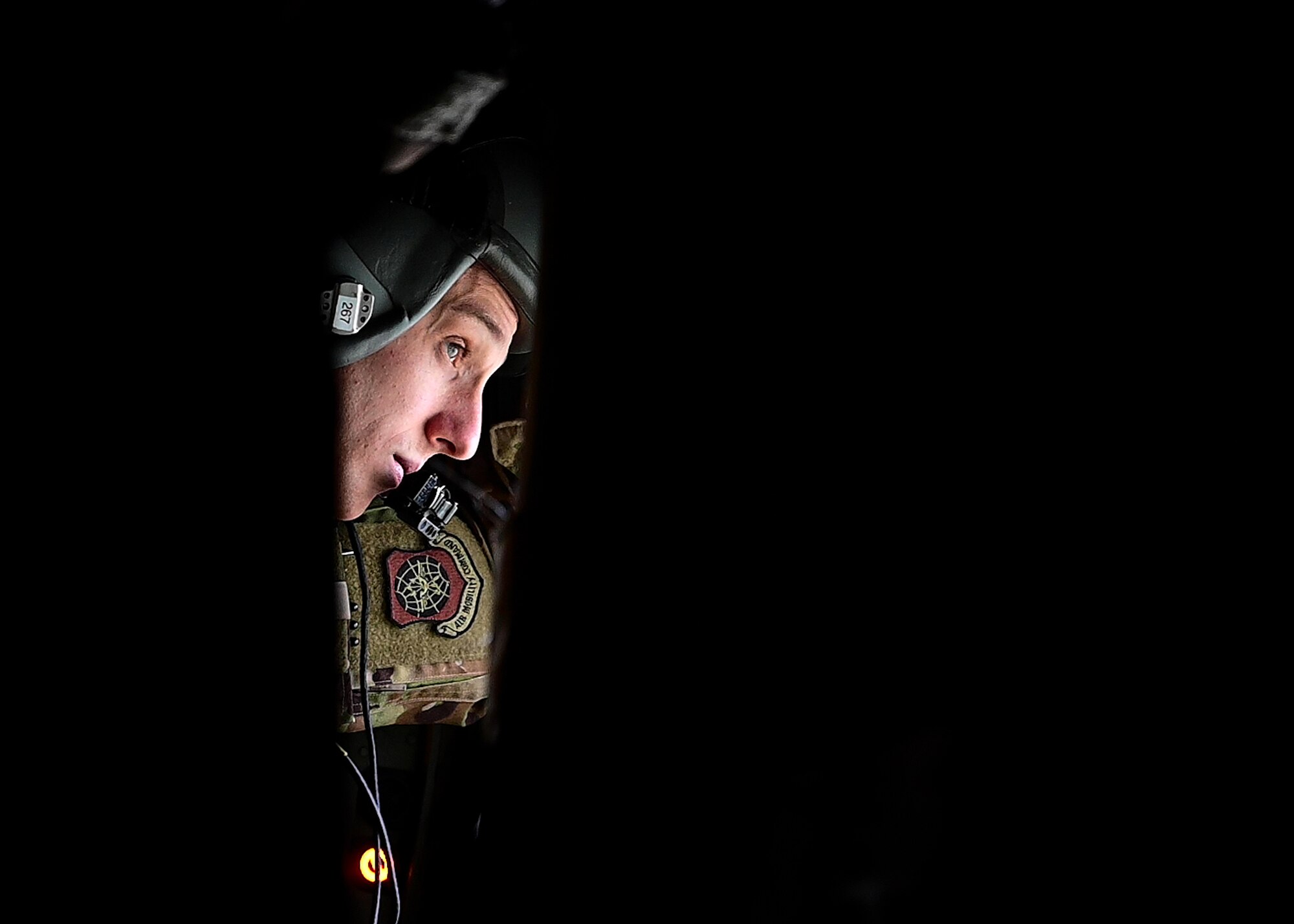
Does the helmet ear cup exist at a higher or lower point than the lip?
higher

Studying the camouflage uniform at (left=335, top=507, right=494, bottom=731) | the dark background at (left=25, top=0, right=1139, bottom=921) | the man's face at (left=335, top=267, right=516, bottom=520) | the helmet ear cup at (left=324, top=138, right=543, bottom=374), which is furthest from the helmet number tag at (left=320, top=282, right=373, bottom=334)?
the dark background at (left=25, top=0, right=1139, bottom=921)

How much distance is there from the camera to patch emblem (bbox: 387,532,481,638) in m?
1.95

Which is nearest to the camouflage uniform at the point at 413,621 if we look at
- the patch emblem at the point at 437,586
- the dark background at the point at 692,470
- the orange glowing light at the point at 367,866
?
the patch emblem at the point at 437,586

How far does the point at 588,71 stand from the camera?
0.44m

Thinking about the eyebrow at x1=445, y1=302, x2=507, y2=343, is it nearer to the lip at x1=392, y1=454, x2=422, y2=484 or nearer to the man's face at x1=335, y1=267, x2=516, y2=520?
the man's face at x1=335, y1=267, x2=516, y2=520

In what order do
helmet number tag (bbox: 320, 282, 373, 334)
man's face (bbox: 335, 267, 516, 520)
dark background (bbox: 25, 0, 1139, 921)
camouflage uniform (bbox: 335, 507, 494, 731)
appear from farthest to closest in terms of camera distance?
camouflage uniform (bbox: 335, 507, 494, 731), man's face (bbox: 335, 267, 516, 520), helmet number tag (bbox: 320, 282, 373, 334), dark background (bbox: 25, 0, 1139, 921)

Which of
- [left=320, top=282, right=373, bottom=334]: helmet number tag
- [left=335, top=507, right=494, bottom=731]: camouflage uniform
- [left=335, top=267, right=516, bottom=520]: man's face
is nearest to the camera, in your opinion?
[left=320, top=282, right=373, bottom=334]: helmet number tag

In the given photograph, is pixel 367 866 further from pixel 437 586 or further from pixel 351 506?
pixel 351 506

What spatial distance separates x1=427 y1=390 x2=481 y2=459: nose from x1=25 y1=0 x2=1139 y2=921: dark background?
4.04 ft

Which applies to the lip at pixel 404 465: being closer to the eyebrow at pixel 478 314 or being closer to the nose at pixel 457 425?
the nose at pixel 457 425

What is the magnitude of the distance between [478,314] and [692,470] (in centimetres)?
132

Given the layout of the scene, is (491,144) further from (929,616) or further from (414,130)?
(929,616)

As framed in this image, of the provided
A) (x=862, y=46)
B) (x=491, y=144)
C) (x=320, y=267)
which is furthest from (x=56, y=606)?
(x=491, y=144)

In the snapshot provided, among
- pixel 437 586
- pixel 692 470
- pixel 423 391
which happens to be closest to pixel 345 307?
pixel 423 391
